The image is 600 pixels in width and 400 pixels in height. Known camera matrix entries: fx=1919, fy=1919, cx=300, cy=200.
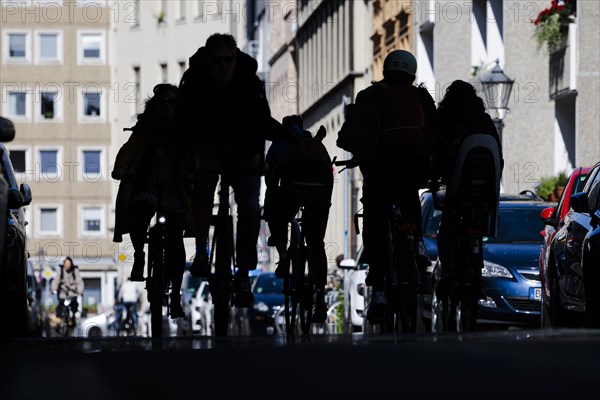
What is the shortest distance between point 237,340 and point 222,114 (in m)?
4.14

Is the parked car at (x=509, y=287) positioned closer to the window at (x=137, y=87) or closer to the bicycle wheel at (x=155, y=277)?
the bicycle wheel at (x=155, y=277)

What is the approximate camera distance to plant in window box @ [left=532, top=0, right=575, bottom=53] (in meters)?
31.4

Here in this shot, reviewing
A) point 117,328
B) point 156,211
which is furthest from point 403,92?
point 117,328

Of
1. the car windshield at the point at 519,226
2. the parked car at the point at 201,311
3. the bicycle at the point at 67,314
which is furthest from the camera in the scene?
the bicycle at the point at 67,314

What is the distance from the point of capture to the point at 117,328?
54.8 meters

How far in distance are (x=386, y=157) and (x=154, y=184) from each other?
7.20ft

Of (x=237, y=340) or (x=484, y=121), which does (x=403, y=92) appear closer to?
(x=484, y=121)

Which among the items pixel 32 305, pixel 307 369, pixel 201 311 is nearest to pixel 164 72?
pixel 201 311

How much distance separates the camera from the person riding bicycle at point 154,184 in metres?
14.6

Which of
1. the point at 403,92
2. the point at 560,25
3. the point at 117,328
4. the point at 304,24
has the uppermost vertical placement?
the point at 304,24

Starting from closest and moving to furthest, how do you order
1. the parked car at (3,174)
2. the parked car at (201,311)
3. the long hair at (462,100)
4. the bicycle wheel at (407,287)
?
the parked car at (3,174)
the bicycle wheel at (407,287)
the long hair at (462,100)
the parked car at (201,311)

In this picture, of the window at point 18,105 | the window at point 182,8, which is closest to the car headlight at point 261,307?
the window at point 182,8

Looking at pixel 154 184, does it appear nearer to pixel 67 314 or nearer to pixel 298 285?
pixel 298 285

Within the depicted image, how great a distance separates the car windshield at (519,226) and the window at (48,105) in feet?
298
